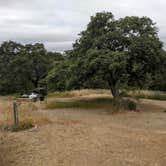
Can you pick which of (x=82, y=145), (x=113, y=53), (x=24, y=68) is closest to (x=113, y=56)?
(x=113, y=53)

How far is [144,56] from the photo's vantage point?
53.6ft

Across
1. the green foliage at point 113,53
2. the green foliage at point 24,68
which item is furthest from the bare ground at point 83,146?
the green foliage at point 24,68

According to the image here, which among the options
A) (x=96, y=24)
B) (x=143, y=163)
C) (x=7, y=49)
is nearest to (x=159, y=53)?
(x=96, y=24)

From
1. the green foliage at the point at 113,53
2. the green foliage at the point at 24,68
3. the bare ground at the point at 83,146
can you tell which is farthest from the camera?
the green foliage at the point at 24,68

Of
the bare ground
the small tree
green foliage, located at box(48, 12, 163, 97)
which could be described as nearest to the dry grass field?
the bare ground

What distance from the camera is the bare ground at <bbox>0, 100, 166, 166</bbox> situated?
6457mm

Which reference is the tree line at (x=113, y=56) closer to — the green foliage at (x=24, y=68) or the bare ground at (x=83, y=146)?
the bare ground at (x=83, y=146)

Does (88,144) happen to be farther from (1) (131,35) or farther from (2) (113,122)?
(1) (131,35)

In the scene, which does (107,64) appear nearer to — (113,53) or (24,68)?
(113,53)

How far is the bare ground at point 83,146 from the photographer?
646 cm

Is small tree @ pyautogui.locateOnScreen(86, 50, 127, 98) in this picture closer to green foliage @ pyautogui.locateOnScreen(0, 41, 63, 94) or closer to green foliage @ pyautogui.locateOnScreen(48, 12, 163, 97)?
green foliage @ pyautogui.locateOnScreen(48, 12, 163, 97)

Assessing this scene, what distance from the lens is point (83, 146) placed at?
7590mm

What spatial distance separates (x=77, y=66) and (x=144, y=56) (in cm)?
342

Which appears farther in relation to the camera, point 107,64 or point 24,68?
point 24,68
